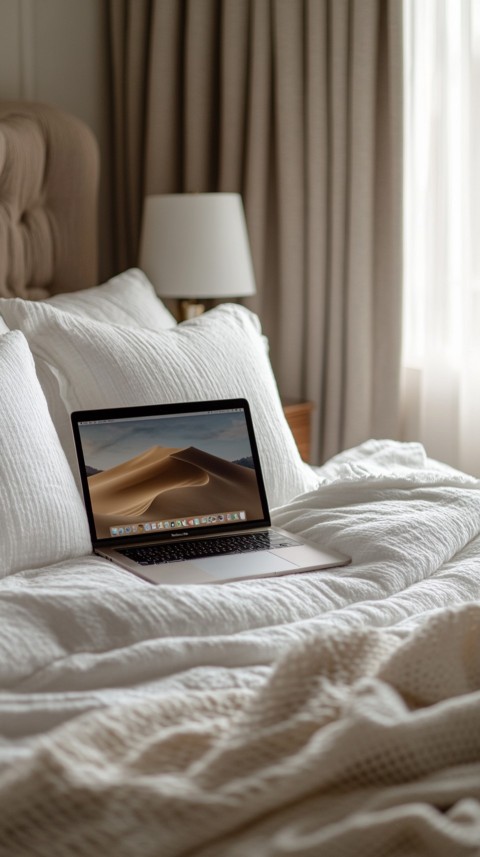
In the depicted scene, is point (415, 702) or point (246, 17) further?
point (246, 17)

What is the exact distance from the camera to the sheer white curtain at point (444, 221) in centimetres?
267

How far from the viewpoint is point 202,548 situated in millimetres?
1539

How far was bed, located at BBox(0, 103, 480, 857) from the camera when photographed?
0.79m

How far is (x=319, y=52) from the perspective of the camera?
2.82 m

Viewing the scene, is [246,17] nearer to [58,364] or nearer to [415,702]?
[58,364]

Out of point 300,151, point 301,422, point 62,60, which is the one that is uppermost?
point 62,60

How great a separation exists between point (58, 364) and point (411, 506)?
2.15 ft

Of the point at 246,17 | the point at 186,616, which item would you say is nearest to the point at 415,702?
the point at 186,616

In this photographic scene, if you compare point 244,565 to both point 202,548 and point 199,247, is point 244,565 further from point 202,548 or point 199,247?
point 199,247

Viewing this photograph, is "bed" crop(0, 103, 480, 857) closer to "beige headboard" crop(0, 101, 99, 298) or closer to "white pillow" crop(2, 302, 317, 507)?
"white pillow" crop(2, 302, 317, 507)

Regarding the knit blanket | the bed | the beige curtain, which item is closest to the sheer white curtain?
the beige curtain

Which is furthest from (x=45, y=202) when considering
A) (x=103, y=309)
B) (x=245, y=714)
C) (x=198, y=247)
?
(x=245, y=714)

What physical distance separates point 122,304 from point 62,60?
1.18m

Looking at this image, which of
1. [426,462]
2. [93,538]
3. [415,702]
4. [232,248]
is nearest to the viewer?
[415,702]
